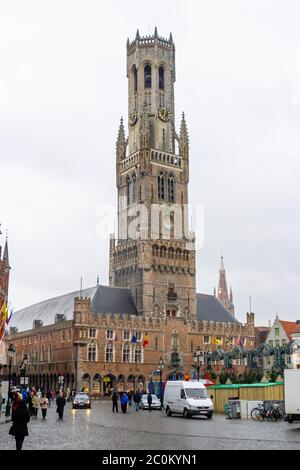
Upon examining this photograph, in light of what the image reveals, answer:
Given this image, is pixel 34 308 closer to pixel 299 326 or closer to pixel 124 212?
pixel 124 212

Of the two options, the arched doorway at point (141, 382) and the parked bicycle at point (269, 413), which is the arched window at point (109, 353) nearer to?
the arched doorway at point (141, 382)

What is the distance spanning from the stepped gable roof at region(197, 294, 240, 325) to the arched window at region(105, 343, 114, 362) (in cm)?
1735

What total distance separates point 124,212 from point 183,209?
30.1ft

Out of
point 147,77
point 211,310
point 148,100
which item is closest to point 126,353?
point 211,310

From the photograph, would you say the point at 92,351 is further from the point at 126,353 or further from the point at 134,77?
the point at 134,77

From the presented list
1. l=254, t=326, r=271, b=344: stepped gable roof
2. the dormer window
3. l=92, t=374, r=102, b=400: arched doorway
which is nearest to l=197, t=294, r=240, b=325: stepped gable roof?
l=254, t=326, r=271, b=344: stepped gable roof

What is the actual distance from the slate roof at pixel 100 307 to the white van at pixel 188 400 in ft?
152

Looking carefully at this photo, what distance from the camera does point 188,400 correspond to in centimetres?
3922

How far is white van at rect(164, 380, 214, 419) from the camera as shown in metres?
38.8

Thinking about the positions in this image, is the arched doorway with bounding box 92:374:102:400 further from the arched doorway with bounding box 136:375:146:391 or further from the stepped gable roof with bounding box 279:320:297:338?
the stepped gable roof with bounding box 279:320:297:338

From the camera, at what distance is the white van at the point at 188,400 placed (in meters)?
38.8

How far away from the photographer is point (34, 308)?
364ft

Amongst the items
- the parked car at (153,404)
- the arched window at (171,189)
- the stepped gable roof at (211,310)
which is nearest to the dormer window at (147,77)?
the arched window at (171,189)
